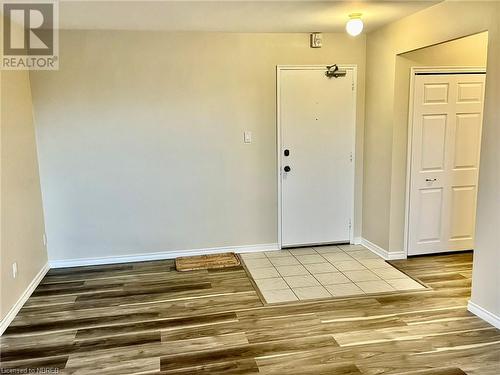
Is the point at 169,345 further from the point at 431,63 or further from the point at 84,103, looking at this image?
the point at 431,63

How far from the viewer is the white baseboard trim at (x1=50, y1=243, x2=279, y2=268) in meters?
4.25

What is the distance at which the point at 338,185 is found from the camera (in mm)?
4680

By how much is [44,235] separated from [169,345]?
2141mm

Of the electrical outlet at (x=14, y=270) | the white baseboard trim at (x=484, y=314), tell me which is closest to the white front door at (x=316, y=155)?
the white baseboard trim at (x=484, y=314)

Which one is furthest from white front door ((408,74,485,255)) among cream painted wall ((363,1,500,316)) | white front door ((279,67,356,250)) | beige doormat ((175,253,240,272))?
beige doormat ((175,253,240,272))

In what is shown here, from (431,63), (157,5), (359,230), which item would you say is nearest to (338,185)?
(359,230)

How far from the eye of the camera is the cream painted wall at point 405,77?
3.99 metres

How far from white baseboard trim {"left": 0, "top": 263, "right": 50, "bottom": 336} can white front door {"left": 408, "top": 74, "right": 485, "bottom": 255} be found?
146 inches

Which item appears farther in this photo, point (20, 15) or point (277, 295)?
point (277, 295)

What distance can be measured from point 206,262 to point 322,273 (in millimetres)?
1198

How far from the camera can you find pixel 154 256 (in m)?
4.42

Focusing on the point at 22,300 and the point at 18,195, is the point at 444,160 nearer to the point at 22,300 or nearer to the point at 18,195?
the point at 18,195

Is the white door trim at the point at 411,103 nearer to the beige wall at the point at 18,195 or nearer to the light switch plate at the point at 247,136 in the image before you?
the light switch plate at the point at 247,136
